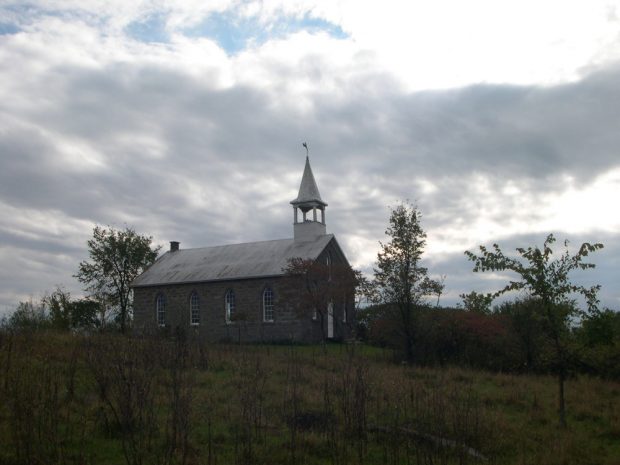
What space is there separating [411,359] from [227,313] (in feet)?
56.8

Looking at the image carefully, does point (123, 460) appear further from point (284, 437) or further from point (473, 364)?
point (473, 364)

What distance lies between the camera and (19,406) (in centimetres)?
991

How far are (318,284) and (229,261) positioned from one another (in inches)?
398

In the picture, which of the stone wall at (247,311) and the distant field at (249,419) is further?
the stone wall at (247,311)

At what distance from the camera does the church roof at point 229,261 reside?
4250 centimetres

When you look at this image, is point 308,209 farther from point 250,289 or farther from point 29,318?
point 29,318

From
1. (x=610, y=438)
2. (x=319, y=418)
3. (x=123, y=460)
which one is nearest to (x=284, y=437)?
(x=319, y=418)

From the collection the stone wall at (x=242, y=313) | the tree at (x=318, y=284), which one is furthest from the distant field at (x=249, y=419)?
the stone wall at (x=242, y=313)

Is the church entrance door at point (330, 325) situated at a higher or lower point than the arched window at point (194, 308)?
lower

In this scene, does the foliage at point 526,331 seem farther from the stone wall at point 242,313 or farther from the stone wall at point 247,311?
the stone wall at point 242,313

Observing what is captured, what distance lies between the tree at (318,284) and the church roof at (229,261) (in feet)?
6.61

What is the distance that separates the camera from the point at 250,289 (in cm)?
4244

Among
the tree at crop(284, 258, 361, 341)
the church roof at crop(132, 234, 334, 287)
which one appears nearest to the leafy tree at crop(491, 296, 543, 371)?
the tree at crop(284, 258, 361, 341)

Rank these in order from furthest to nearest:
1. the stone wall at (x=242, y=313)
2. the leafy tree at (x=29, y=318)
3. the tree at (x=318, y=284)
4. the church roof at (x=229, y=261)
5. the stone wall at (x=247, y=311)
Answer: the church roof at (x=229, y=261)
the stone wall at (x=242, y=313)
the stone wall at (x=247, y=311)
the tree at (x=318, y=284)
the leafy tree at (x=29, y=318)
